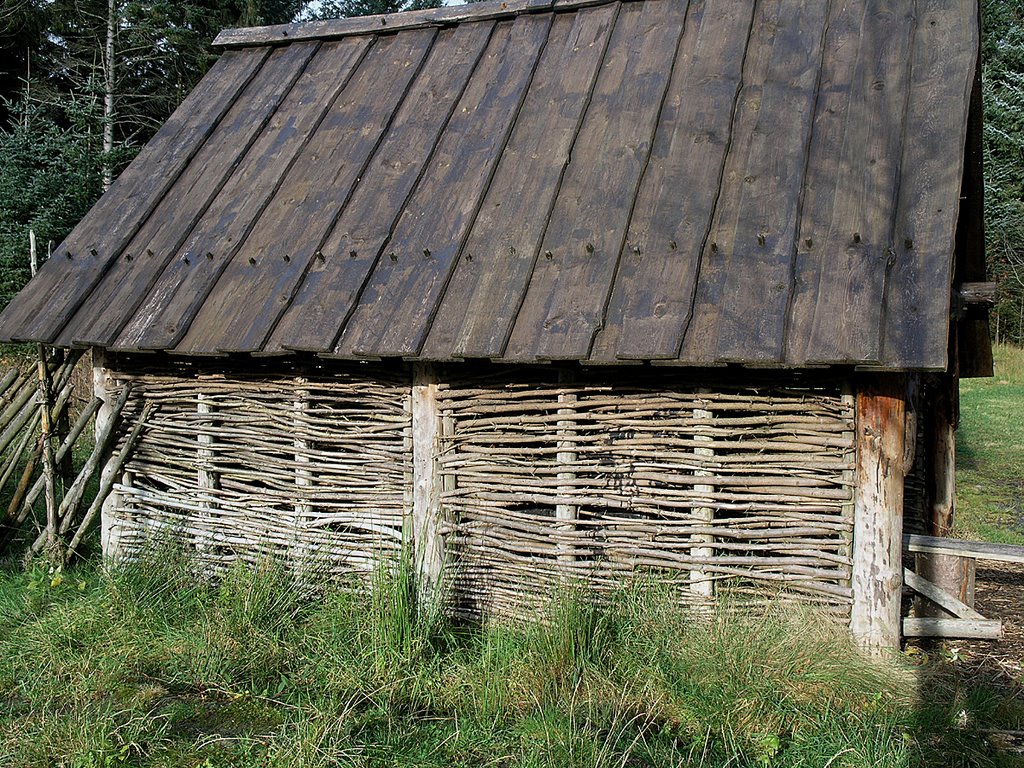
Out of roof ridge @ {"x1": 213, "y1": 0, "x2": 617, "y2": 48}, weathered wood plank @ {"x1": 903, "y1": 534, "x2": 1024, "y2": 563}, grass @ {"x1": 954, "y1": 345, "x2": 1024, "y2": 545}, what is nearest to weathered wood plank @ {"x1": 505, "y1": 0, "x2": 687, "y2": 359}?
roof ridge @ {"x1": 213, "y1": 0, "x2": 617, "y2": 48}

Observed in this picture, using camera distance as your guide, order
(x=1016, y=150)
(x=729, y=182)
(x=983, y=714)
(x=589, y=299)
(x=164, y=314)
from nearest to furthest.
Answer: (x=983, y=714) < (x=589, y=299) < (x=729, y=182) < (x=164, y=314) < (x=1016, y=150)

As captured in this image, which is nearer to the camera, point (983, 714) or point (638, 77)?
point (983, 714)

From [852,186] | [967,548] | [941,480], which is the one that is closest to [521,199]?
[852,186]

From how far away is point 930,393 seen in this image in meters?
6.91

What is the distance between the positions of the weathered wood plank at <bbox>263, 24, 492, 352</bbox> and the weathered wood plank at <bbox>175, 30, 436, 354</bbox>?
9 centimetres

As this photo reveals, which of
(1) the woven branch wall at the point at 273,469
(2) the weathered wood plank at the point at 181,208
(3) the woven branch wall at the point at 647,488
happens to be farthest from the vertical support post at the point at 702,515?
(2) the weathered wood plank at the point at 181,208

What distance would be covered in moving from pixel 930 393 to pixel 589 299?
3.88 meters

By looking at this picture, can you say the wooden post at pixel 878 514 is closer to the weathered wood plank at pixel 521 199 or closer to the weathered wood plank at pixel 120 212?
the weathered wood plank at pixel 521 199

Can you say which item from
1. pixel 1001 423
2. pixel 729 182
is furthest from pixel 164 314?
pixel 1001 423

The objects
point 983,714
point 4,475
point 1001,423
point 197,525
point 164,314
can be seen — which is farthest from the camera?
point 1001,423

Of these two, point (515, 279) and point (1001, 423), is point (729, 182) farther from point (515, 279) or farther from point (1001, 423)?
point (1001, 423)

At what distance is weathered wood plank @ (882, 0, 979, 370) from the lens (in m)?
3.84

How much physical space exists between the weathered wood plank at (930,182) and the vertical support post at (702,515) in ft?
3.53

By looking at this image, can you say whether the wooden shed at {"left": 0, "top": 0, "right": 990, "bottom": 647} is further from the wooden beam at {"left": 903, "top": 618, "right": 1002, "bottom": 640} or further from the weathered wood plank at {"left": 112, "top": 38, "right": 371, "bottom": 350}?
the wooden beam at {"left": 903, "top": 618, "right": 1002, "bottom": 640}
